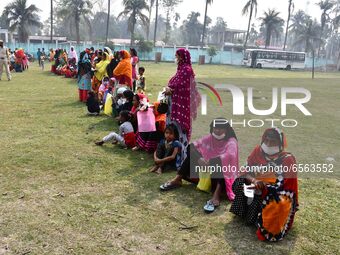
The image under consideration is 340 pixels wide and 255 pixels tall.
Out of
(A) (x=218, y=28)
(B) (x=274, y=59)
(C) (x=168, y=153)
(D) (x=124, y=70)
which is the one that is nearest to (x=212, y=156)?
(C) (x=168, y=153)

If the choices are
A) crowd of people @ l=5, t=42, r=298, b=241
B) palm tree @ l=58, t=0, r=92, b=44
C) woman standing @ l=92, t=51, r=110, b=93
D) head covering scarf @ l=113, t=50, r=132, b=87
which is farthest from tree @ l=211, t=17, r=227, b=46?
crowd of people @ l=5, t=42, r=298, b=241

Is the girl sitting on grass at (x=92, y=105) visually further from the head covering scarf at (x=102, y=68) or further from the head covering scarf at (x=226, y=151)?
the head covering scarf at (x=226, y=151)

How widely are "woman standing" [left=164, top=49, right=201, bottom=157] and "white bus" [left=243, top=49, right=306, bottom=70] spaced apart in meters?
33.5

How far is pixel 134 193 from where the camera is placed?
13.2 feet

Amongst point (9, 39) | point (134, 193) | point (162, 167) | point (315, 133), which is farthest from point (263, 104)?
point (9, 39)

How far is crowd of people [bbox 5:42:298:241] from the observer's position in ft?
10.5

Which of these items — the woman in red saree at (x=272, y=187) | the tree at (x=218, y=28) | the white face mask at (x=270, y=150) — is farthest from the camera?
the tree at (x=218, y=28)

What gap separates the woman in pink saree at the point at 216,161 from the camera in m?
3.88

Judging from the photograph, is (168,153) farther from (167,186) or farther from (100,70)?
(100,70)

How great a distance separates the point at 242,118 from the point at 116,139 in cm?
391

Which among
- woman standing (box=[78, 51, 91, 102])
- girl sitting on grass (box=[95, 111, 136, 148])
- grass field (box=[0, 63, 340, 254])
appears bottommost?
grass field (box=[0, 63, 340, 254])

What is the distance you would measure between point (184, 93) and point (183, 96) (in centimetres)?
4

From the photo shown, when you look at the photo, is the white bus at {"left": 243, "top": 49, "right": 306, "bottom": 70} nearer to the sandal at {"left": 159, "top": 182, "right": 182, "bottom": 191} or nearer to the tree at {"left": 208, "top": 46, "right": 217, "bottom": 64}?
the tree at {"left": 208, "top": 46, "right": 217, "bottom": 64}

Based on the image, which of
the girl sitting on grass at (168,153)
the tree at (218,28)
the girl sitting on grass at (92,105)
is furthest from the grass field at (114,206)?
the tree at (218,28)
